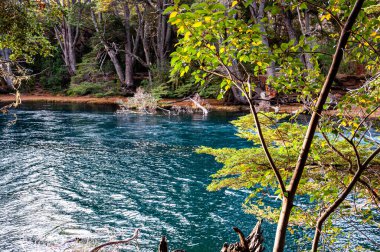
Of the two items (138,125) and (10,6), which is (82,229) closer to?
(10,6)

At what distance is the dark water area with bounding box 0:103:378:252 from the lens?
7.20 m

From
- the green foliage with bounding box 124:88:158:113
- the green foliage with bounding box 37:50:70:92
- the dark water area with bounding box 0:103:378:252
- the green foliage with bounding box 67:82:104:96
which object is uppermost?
the green foliage with bounding box 37:50:70:92

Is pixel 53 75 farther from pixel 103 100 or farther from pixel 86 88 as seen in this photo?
pixel 103 100

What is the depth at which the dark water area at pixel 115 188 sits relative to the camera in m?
7.20

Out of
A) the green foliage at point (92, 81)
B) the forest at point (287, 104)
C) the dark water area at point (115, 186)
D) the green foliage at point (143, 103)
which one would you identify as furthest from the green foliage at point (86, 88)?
the forest at point (287, 104)

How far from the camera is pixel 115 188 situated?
394 inches

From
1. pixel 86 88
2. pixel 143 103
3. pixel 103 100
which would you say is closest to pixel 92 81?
pixel 86 88

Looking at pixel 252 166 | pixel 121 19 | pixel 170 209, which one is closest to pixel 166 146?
pixel 170 209

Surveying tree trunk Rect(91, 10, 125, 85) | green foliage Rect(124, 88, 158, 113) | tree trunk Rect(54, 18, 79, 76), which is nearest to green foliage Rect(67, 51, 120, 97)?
tree trunk Rect(91, 10, 125, 85)

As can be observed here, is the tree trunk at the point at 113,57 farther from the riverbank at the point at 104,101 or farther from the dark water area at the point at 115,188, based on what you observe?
the dark water area at the point at 115,188

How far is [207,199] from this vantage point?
9.16 m

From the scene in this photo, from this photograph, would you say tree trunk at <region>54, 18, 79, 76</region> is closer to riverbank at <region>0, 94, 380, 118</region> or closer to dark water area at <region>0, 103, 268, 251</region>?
riverbank at <region>0, 94, 380, 118</region>

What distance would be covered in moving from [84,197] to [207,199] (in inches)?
131

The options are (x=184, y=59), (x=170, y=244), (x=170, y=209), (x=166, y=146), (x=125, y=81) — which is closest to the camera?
(x=184, y=59)
